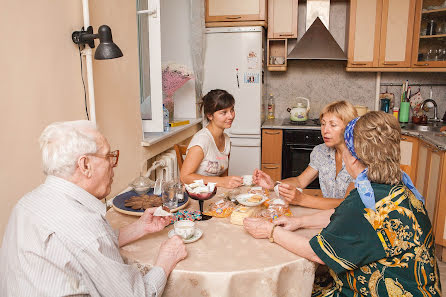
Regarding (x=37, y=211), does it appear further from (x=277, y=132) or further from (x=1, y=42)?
(x=277, y=132)

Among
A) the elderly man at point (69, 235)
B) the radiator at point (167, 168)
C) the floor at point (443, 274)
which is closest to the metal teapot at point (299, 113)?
the radiator at point (167, 168)

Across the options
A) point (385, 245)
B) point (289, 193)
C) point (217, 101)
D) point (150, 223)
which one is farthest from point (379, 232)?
point (217, 101)

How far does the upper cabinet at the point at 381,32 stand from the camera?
154 inches

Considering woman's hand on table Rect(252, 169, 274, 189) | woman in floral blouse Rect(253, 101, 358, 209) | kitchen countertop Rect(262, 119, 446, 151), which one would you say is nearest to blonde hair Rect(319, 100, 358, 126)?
woman in floral blouse Rect(253, 101, 358, 209)

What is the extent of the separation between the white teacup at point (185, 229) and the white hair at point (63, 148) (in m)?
0.50

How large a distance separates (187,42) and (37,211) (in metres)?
3.11

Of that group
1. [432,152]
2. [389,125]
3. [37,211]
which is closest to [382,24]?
[432,152]

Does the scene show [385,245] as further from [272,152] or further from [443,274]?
[272,152]

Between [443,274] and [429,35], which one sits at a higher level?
[429,35]

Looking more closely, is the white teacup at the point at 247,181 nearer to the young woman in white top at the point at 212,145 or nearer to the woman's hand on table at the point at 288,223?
the young woman in white top at the point at 212,145

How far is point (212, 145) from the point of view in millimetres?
2477

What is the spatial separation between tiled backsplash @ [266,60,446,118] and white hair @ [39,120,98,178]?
3776 mm

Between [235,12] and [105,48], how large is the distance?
2.65 m

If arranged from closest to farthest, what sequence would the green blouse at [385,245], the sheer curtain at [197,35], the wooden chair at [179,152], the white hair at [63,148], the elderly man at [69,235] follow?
the elderly man at [69,235]
the white hair at [63,148]
the green blouse at [385,245]
the wooden chair at [179,152]
the sheer curtain at [197,35]
